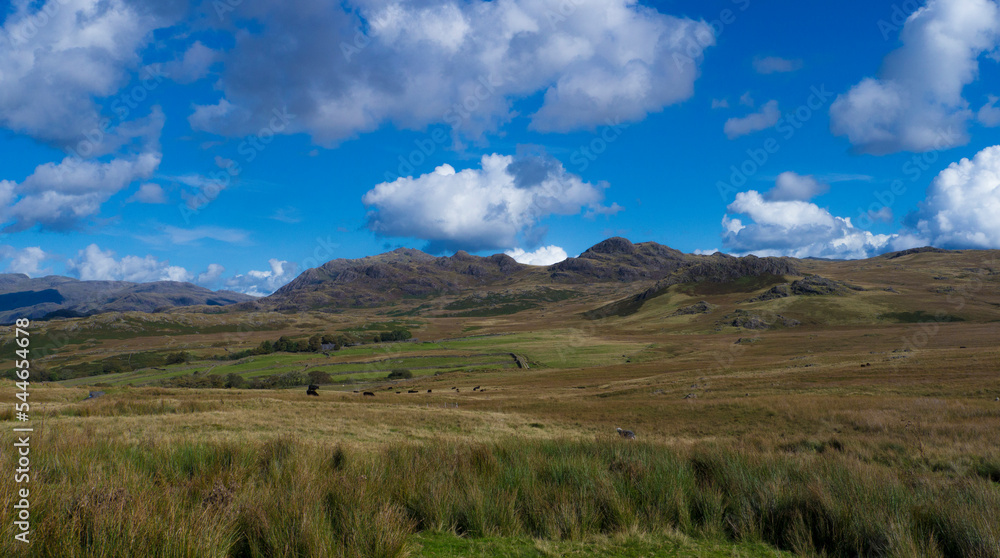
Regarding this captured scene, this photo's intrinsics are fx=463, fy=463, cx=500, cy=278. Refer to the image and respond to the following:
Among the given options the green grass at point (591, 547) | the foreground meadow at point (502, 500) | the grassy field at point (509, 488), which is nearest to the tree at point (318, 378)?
Result: the grassy field at point (509, 488)

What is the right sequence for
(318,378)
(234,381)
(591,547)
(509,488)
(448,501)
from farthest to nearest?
(318,378) → (234,381) → (509,488) → (448,501) → (591,547)

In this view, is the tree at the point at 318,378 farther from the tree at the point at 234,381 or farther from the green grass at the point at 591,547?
the green grass at the point at 591,547

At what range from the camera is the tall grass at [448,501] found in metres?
4.78

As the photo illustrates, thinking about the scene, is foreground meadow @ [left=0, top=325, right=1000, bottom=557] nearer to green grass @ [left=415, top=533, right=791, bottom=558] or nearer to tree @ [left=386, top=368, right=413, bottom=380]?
green grass @ [left=415, top=533, right=791, bottom=558]

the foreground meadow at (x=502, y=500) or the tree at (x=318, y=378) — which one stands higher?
the foreground meadow at (x=502, y=500)

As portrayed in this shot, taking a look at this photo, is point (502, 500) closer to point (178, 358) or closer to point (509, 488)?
point (509, 488)

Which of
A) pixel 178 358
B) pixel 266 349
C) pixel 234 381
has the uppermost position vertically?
pixel 266 349

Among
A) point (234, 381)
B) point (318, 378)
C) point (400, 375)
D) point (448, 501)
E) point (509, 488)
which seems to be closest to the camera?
point (448, 501)

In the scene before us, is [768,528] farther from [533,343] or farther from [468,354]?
[533,343]

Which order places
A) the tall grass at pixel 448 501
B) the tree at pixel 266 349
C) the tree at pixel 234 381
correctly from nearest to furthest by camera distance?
the tall grass at pixel 448 501 → the tree at pixel 234 381 → the tree at pixel 266 349

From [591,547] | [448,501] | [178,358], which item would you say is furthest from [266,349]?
Result: [591,547]

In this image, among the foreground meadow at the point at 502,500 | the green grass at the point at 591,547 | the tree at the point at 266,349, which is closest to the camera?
the foreground meadow at the point at 502,500

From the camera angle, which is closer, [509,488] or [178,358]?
[509,488]

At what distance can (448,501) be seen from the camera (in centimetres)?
707
